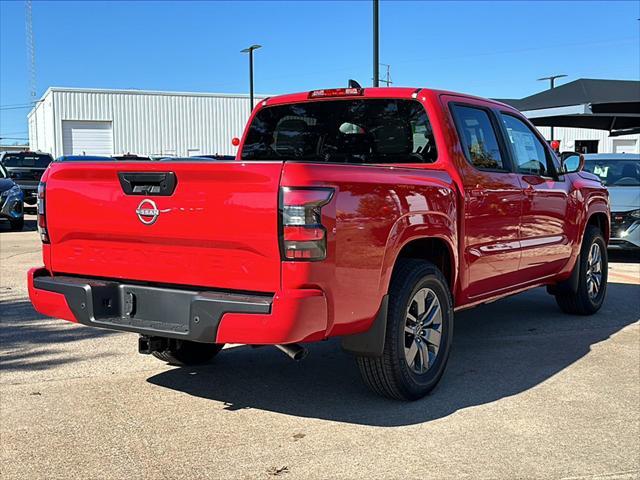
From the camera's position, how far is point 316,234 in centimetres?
335

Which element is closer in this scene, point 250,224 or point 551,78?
point 250,224

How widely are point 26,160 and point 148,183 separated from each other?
2150cm

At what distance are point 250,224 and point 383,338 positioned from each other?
1.04 metres

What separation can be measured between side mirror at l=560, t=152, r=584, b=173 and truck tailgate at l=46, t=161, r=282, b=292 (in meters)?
3.88

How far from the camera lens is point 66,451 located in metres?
3.56

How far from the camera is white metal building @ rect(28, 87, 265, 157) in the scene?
41875mm

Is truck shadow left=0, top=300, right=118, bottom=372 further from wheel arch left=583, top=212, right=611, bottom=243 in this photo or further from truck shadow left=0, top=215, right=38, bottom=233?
truck shadow left=0, top=215, right=38, bottom=233

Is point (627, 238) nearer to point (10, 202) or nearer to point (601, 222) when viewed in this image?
point (601, 222)

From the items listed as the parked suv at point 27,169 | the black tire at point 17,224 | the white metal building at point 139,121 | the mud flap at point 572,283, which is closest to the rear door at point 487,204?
the mud flap at point 572,283

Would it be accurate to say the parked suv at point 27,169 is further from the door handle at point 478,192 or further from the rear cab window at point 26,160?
the door handle at point 478,192

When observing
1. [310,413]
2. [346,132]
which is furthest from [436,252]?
[310,413]

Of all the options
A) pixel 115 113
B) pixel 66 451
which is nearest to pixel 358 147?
pixel 66 451

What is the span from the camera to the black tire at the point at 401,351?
159 inches

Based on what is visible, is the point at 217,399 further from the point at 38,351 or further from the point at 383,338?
the point at 38,351
